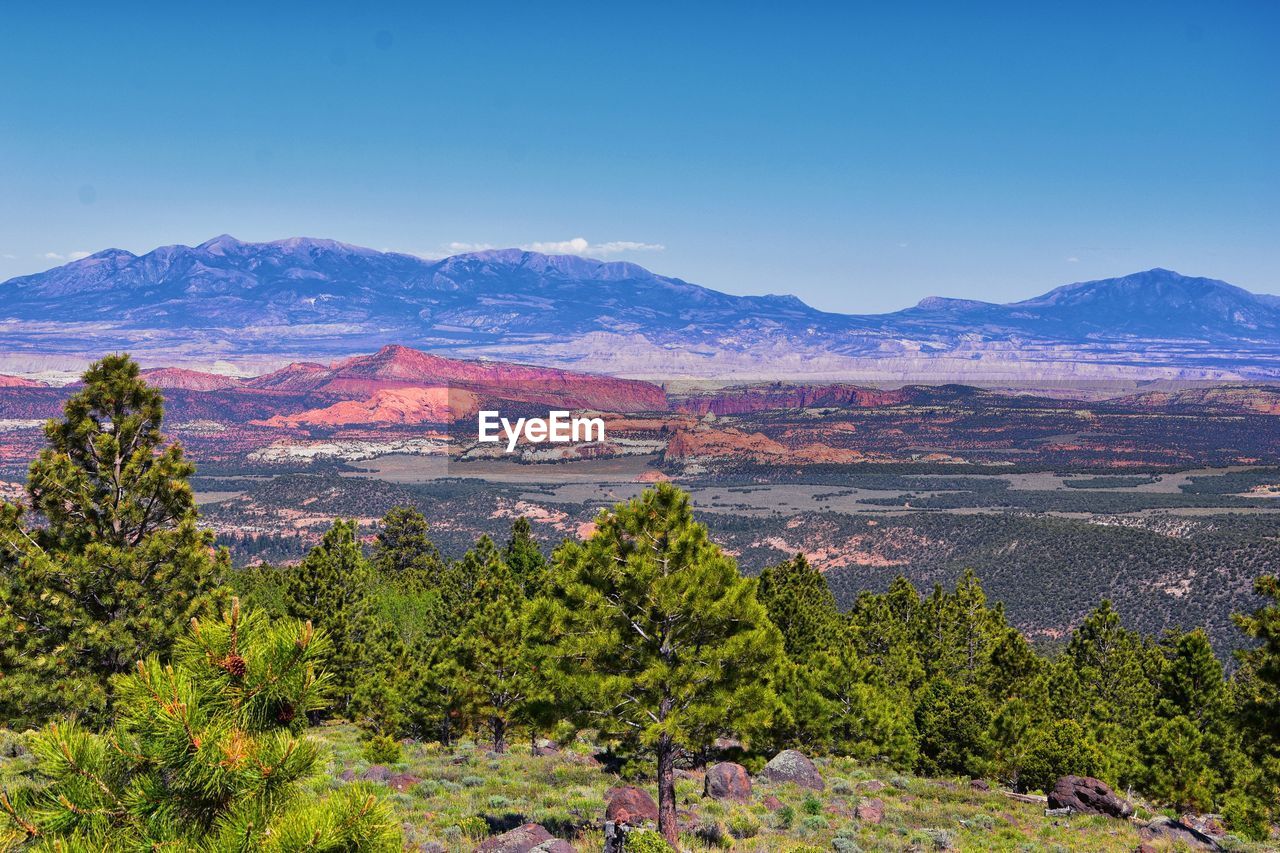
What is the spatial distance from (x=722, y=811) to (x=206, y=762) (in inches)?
674

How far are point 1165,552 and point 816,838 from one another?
3199 inches

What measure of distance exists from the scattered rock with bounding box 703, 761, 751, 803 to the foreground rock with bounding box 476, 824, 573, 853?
8955 millimetres

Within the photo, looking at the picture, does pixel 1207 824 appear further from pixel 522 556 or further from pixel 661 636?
pixel 522 556

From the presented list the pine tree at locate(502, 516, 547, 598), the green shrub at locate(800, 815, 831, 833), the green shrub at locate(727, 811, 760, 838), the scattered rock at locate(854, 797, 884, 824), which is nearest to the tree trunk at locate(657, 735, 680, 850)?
the green shrub at locate(727, 811, 760, 838)

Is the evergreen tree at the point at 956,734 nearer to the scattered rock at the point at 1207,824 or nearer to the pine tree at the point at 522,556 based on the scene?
the scattered rock at the point at 1207,824

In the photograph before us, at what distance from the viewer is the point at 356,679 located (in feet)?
115

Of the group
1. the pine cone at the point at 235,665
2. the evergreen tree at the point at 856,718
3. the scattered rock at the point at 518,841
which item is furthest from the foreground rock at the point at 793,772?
the pine cone at the point at 235,665

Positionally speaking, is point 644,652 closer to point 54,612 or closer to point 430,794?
point 430,794

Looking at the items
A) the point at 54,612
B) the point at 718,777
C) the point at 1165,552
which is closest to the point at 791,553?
the point at 1165,552

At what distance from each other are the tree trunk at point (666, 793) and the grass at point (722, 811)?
0.39 m

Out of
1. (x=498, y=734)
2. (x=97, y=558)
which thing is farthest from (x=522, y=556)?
(x=97, y=558)

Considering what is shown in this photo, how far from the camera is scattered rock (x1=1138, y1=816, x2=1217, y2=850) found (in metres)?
21.2

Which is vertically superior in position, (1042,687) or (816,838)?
(816,838)

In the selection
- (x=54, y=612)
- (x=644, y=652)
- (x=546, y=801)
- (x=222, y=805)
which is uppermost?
(x=222, y=805)
